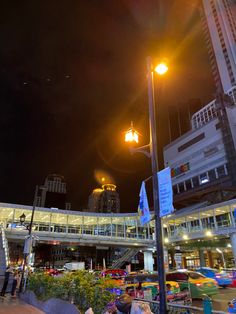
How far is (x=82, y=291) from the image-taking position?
29.0 ft

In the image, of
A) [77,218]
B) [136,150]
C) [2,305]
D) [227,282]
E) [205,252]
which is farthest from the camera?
[205,252]

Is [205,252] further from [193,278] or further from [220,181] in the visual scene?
[193,278]

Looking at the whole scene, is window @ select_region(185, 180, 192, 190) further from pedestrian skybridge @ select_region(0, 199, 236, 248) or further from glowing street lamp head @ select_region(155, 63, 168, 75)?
glowing street lamp head @ select_region(155, 63, 168, 75)

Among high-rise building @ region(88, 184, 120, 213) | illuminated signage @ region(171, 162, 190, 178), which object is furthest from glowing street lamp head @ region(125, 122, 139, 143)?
high-rise building @ region(88, 184, 120, 213)

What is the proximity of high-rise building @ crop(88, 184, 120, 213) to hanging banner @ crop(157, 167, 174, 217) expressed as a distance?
171 meters

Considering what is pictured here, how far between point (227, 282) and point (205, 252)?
36.1 m

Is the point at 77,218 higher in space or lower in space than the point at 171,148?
lower

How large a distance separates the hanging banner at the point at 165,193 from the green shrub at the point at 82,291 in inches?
143

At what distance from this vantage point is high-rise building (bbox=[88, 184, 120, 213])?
580 feet

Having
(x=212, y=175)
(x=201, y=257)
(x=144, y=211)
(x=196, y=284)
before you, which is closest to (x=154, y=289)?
(x=196, y=284)

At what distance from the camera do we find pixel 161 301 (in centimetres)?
596

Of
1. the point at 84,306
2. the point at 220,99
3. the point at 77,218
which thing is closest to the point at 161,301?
the point at 84,306

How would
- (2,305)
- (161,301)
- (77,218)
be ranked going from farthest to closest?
(77,218) → (2,305) → (161,301)

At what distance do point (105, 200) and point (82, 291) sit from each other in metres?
172
